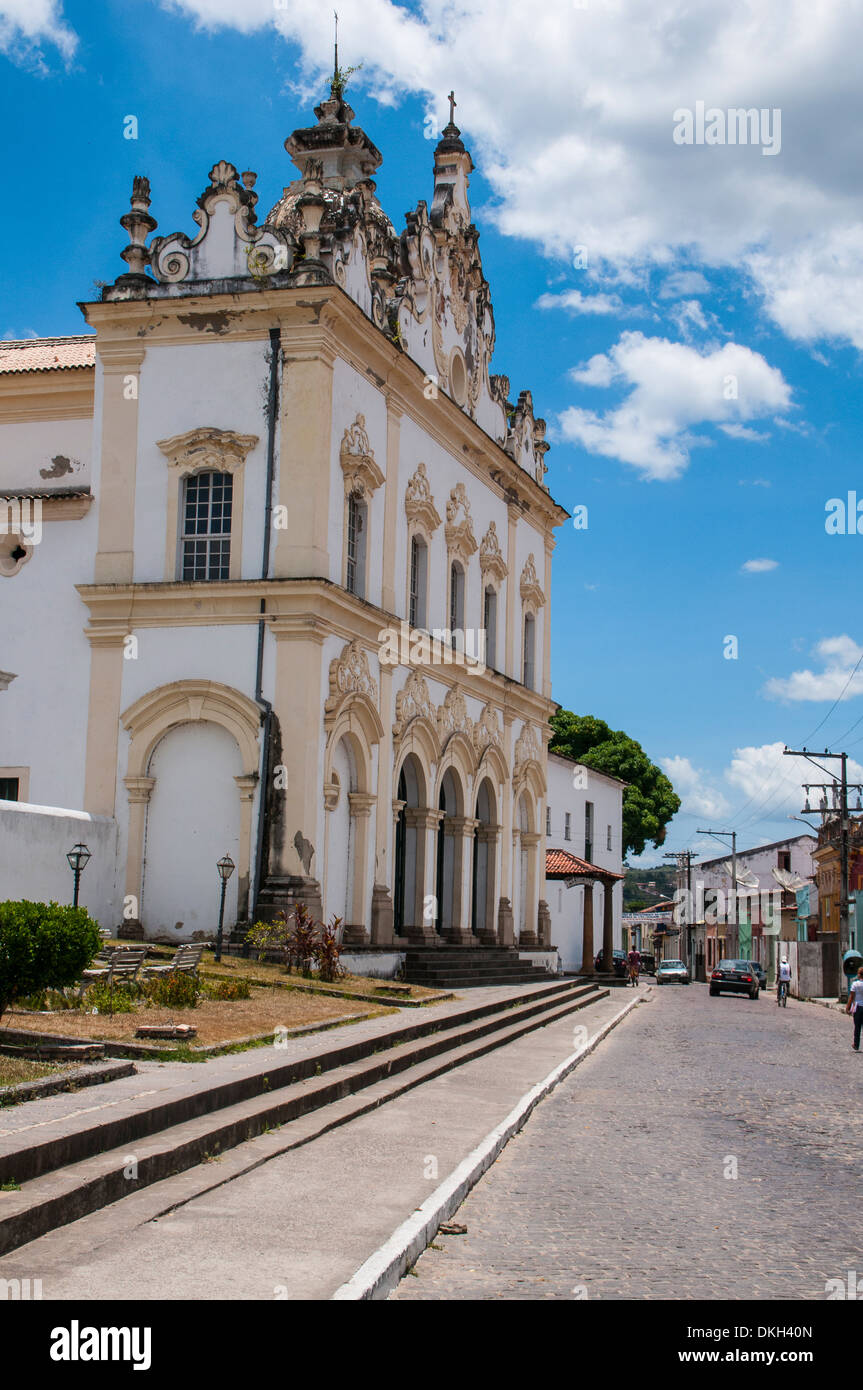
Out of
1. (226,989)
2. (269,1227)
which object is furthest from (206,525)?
(269,1227)

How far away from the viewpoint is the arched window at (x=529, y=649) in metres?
38.7

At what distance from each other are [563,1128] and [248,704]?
43.4ft

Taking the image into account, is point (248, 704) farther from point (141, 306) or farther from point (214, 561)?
point (141, 306)

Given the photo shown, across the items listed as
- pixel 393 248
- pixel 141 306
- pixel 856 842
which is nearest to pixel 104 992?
pixel 141 306

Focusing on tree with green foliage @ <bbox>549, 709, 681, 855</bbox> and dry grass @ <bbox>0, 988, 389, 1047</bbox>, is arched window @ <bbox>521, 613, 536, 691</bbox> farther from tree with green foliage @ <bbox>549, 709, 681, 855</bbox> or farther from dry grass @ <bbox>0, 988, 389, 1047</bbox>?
tree with green foliage @ <bbox>549, 709, 681, 855</bbox>

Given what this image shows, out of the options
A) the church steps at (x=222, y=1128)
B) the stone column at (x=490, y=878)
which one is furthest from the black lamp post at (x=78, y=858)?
the stone column at (x=490, y=878)

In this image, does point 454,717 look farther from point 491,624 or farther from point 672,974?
point 672,974

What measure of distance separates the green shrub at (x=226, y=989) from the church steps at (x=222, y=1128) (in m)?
2.22

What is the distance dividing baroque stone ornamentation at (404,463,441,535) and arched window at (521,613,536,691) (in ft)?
28.9

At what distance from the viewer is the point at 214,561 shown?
24.8 metres

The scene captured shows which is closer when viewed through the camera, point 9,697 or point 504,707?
point 9,697

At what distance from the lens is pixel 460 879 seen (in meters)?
32.4

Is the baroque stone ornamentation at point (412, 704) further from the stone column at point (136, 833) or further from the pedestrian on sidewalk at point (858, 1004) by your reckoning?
the pedestrian on sidewalk at point (858, 1004)

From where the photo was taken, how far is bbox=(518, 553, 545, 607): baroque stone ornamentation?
37.8 meters
